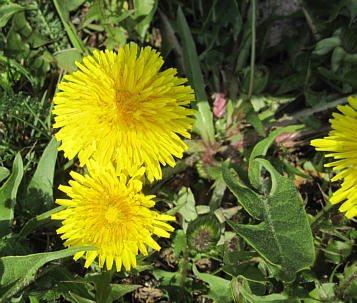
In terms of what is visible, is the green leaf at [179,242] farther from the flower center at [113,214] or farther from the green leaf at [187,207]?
the flower center at [113,214]

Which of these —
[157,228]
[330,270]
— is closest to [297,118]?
[330,270]

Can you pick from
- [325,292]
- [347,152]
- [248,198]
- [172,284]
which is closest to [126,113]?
[248,198]

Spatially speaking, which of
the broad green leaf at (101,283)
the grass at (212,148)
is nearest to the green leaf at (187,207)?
the grass at (212,148)

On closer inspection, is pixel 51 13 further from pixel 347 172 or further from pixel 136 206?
pixel 347 172

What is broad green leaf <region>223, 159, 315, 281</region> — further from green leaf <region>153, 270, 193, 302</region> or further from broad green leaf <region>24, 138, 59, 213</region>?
broad green leaf <region>24, 138, 59, 213</region>

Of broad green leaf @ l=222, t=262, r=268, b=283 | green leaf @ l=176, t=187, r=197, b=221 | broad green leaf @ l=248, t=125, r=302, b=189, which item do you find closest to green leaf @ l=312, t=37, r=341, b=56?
broad green leaf @ l=248, t=125, r=302, b=189

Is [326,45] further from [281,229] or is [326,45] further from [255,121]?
[281,229]
